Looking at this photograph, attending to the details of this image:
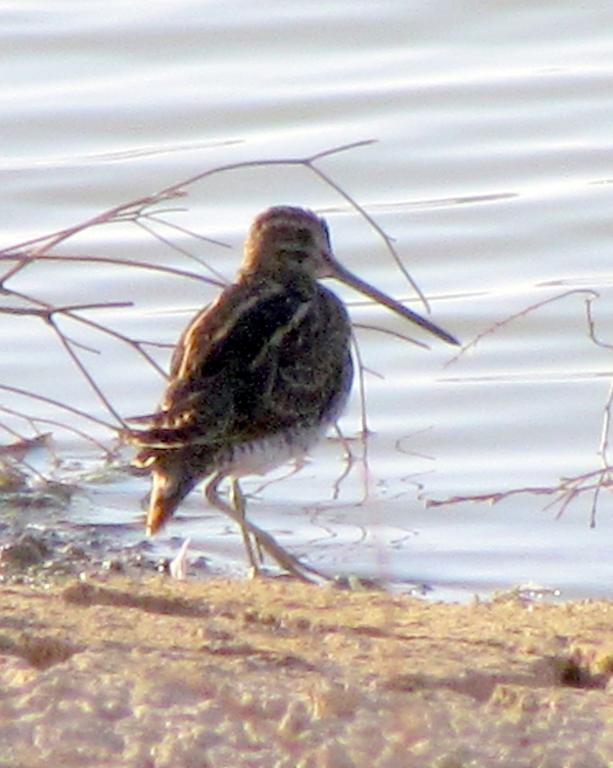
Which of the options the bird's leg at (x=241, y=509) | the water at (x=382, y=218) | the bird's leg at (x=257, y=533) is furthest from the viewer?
the water at (x=382, y=218)

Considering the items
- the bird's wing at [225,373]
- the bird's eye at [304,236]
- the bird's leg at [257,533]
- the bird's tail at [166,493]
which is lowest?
the bird's leg at [257,533]

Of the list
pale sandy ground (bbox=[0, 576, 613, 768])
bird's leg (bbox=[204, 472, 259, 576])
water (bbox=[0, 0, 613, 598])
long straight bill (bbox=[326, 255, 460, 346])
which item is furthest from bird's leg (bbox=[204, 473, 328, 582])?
pale sandy ground (bbox=[0, 576, 613, 768])

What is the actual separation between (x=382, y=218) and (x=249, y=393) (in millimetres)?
3750

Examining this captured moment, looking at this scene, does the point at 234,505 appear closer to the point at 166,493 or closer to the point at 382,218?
the point at 166,493

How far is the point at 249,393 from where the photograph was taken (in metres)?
6.00

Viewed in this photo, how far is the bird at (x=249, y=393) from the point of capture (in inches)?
229

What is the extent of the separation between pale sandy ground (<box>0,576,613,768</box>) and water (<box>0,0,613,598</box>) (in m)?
1.88

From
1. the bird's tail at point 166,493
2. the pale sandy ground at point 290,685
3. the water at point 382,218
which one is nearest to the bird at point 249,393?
the bird's tail at point 166,493

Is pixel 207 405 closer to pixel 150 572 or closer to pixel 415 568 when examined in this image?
pixel 150 572

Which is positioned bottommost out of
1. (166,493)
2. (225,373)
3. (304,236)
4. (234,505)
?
(234,505)

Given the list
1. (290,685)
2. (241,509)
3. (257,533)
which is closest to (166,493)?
(257,533)

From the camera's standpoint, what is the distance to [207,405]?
5859 mm

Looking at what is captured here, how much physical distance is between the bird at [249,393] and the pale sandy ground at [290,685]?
0.83m

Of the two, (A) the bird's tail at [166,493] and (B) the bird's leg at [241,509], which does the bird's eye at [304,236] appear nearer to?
(B) the bird's leg at [241,509]
